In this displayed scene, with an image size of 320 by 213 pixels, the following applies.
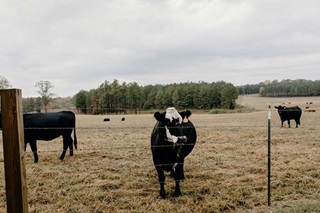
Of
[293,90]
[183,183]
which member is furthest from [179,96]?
[183,183]

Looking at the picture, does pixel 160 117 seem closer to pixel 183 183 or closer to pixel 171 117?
pixel 171 117

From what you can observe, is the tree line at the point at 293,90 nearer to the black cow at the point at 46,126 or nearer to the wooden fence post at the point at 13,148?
the black cow at the point at 46,126

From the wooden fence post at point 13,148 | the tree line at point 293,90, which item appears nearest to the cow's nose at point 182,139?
the wooden fence post at point 13,148

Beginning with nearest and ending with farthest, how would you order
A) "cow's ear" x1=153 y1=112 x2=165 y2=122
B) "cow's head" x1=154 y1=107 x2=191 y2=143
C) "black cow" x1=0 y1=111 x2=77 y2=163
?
"cow's head" x1=154 y1=107 x2=191 y2=143 → "cow's ear" x1=153 y1=112 x2=165 y2=122 → "black cow" x1=0 y1=111 x2=77 y2=163

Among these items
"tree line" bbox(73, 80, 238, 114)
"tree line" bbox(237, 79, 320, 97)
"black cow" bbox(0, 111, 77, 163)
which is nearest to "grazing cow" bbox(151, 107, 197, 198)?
"black cow" bbox(0, 111, 77, 163)

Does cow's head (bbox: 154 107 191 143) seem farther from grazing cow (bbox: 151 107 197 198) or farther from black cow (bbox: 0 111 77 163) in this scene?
black cow (bbox: 0 111 77 163)

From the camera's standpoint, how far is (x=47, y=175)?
6617 millimetres

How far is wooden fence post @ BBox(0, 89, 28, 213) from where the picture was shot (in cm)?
234

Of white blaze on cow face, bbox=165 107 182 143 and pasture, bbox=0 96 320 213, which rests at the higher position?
white blaze on cow face, bbox=165 107 182 143

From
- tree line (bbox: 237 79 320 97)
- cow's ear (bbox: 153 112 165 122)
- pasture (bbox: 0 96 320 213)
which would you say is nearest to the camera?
pasture (bbox: 0 96 320 213)

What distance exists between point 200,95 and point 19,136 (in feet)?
205

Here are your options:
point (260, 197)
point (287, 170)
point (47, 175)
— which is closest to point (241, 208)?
point (260, 197)

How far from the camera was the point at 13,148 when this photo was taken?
2373mm

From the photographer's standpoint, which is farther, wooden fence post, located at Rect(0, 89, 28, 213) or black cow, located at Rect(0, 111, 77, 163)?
black cow, located at Rect(0, 111, 77, 163)
